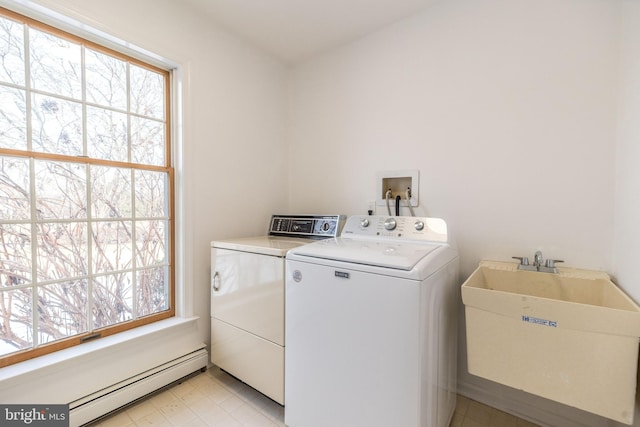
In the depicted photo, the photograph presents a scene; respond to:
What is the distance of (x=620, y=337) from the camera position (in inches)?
36.7

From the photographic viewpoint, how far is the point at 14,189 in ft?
4.24

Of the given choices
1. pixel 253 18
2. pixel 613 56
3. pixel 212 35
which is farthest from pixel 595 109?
pixel 212 35

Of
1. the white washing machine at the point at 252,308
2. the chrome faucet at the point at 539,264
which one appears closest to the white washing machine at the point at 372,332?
the white washing machine at the point at 252,308

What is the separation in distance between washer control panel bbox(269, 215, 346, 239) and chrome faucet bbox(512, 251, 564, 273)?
106cm

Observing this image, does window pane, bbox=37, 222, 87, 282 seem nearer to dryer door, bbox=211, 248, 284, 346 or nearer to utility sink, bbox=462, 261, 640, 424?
dryer door, bbox=211, 248, 284, 346

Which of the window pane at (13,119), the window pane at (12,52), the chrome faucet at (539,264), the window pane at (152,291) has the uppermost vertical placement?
the window pane at (12,52)

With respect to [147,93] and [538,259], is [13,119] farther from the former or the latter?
[538,259]

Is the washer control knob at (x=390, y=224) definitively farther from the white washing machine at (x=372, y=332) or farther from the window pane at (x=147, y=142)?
the window pane at (x=147, y=142)

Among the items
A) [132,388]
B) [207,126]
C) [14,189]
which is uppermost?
[207,126]

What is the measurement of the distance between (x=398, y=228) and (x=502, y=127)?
32.3 inches

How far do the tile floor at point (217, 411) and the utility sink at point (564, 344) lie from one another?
2.13 feet

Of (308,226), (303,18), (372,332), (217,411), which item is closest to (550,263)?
(372,332)

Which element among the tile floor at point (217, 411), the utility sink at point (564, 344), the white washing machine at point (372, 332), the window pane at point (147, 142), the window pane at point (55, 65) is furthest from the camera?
the window pane at point (147, 142)

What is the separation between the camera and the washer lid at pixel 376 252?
1131mm
